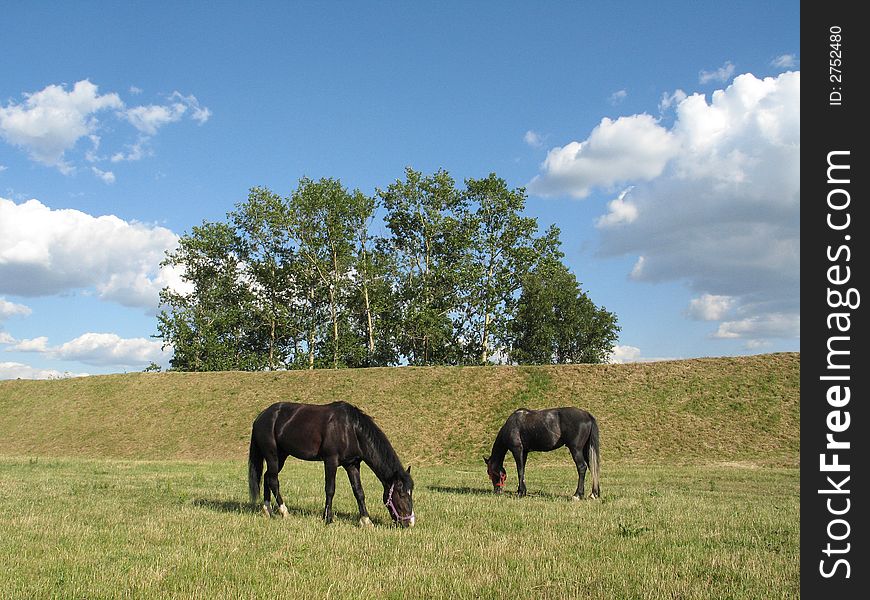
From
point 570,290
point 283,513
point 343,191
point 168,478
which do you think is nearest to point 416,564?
point 283,513

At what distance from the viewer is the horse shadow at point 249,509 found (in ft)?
46.4

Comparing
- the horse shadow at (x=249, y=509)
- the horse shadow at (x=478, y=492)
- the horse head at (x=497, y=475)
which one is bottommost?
the horse shadow at (x=478, y=492)

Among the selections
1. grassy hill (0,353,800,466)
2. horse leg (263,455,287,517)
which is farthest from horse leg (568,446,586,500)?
grassy hill (0,353,800,466)

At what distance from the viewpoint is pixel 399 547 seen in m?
10.7

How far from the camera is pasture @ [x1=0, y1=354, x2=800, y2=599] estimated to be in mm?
8664

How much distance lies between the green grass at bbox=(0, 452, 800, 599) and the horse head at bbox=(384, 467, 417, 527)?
0.27 m

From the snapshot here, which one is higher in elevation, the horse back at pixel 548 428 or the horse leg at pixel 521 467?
the horse back at pixel 548 428

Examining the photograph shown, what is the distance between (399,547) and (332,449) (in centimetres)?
357

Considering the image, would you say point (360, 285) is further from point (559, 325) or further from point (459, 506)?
point (459, 506)

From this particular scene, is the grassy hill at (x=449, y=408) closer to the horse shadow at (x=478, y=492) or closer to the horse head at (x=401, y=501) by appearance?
the horse shadow at (x=478, y=492)

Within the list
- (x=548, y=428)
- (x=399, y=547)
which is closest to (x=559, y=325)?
(x=548, y=428)

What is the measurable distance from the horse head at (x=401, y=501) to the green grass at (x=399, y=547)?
0.27 metres

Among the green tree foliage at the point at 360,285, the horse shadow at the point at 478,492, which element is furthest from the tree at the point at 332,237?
the horse shadow at the point at 478,492

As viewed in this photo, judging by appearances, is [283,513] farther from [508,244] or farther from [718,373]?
[508,244]
